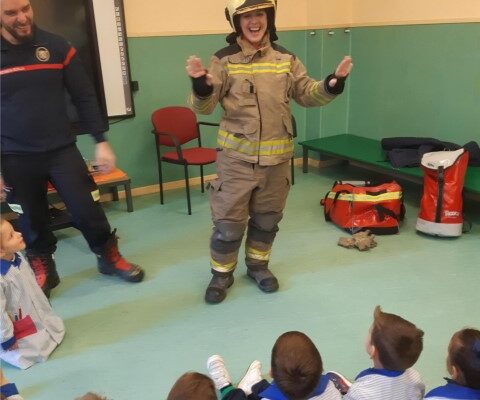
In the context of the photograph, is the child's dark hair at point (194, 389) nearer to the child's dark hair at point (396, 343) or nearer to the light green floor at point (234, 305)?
the child's dark hair at point (396, 343)

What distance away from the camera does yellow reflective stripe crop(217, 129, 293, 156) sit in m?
2.31

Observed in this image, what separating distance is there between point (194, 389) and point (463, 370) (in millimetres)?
727

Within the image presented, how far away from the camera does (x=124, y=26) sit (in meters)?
3.79

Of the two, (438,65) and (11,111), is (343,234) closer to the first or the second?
(438,65)

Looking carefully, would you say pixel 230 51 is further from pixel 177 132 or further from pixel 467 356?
pixel 177 132

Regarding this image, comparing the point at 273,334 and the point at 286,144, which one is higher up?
the point at 286,144

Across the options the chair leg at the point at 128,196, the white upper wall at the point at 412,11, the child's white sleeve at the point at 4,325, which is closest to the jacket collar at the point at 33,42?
the child's white sleeve at the point at 4,325

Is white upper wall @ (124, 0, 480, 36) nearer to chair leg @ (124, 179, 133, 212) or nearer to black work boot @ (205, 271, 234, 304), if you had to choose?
chair leg @ (124, 179, 133, 212)

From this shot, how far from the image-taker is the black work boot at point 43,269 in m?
2.62

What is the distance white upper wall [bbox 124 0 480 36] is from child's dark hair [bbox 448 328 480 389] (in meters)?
2.97

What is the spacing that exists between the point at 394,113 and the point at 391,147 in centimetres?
55

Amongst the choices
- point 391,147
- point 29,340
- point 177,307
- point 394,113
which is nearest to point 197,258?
point 177,307

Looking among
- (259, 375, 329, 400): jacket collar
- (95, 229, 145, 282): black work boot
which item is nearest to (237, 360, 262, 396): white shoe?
(259, 375, 329, 400): jacket collar

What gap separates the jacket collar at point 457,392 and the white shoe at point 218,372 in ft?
2.65
